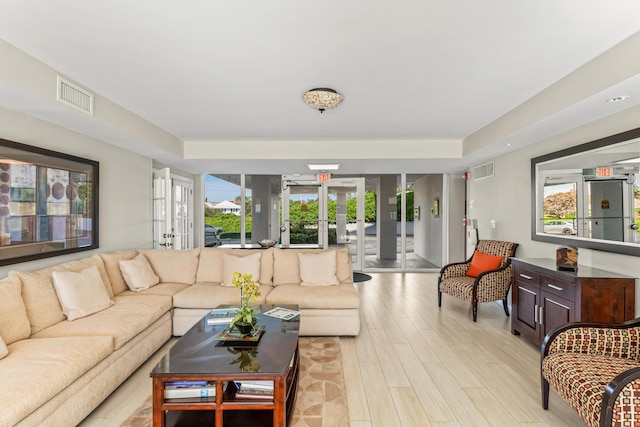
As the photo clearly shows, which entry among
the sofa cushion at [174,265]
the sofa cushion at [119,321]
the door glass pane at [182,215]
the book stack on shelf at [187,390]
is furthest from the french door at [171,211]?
the book stack on shelf at [187,390]

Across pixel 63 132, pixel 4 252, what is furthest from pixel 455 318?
pixel 63 132

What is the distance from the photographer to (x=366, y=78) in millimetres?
2809

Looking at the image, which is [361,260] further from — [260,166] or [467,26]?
[467,26]

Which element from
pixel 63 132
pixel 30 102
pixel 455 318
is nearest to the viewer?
pixel 30 102

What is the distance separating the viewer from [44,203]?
10.1 feet

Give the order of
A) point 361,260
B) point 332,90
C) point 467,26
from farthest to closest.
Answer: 1. point 361,260
2. point 332,90
3. point 467,26

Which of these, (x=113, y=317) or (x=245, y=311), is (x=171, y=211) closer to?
(x=113, y=317)

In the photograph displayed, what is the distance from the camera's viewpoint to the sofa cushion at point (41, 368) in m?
1.65

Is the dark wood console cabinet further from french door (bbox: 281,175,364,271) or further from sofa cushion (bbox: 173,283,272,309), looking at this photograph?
french door (bbox: 281,175,364,271)

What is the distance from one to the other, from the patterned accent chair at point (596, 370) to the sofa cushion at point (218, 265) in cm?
291

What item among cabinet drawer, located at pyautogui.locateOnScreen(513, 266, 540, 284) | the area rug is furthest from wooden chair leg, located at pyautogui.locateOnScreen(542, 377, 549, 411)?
the area rug

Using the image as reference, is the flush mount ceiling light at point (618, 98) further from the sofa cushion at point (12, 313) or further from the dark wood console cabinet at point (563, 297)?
the sofa cushion at point (12, 313)

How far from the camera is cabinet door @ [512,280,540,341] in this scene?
328 cm

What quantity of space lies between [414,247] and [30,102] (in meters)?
8.15
